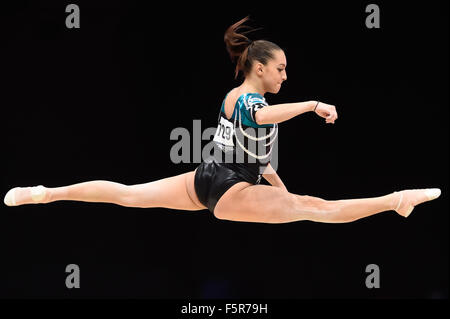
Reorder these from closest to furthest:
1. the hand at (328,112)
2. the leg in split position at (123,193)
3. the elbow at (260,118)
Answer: the hand at (328,112) → the elbow at (260,118) → the leg in split position at (123,193)

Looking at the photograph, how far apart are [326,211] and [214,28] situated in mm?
1446

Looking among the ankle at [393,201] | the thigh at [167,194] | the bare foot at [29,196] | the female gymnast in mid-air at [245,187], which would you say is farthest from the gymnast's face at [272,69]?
the bare foot at [29,196]

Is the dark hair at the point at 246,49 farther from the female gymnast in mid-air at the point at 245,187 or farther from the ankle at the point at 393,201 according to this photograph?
the ankle at the point at 393,201

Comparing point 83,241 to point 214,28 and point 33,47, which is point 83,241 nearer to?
point 33,47

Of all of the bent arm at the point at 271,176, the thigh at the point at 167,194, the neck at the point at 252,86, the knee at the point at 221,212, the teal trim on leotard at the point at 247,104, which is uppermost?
the neck at the point at 252,86

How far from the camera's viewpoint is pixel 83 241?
3.98 metres

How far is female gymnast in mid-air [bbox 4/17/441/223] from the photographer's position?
297 cm

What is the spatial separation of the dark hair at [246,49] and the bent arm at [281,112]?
0.31 metres

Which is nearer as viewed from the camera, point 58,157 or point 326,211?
point 326,211

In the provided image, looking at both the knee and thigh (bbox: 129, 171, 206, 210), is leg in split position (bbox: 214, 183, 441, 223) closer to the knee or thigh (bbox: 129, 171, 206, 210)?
the knee

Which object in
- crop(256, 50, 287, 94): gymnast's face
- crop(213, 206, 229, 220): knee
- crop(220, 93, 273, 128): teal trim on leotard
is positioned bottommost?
crop(213, 206, 229, 220): knee

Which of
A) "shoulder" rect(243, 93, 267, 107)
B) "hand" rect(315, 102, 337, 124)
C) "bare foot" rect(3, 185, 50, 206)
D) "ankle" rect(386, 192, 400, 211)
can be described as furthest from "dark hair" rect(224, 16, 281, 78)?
"bare foot" rect(3, 185, 50, 206)

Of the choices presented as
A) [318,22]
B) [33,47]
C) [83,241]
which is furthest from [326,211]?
[33,47]

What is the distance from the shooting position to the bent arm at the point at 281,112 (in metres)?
2.78
